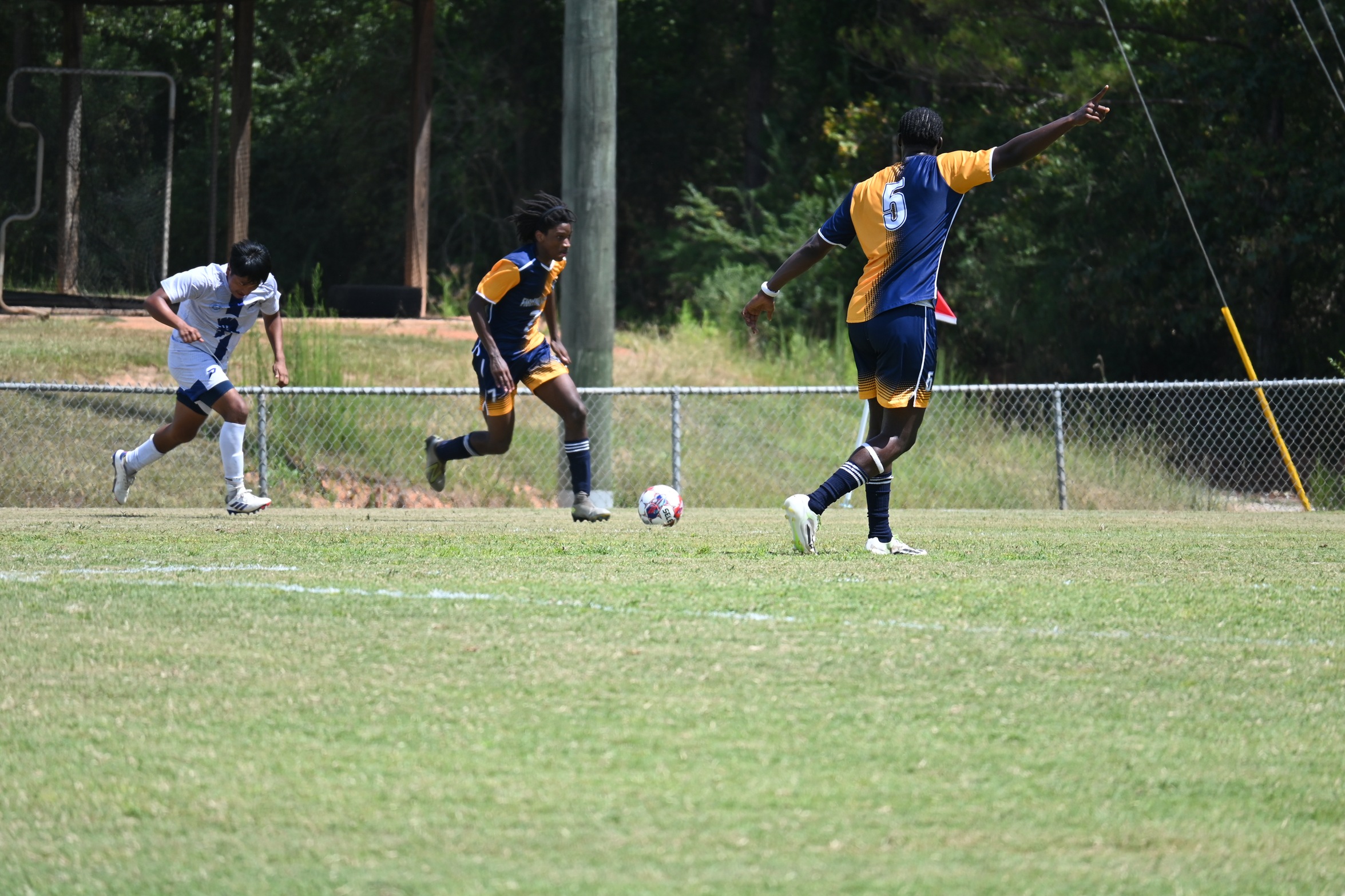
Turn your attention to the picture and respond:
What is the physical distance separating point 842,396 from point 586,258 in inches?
248

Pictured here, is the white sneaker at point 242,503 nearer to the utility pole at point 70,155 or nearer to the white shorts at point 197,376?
the white shorts at point 197,376

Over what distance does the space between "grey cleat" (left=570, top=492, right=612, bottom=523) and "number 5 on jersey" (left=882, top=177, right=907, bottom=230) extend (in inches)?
131

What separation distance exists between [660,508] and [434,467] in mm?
1724

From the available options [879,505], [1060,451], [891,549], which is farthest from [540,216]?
[1060,451]

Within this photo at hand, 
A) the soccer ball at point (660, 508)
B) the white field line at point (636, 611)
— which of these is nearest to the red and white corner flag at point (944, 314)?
the soccer ball at point (660, 508)

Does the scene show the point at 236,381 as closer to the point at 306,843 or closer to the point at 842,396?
the point at 842,396

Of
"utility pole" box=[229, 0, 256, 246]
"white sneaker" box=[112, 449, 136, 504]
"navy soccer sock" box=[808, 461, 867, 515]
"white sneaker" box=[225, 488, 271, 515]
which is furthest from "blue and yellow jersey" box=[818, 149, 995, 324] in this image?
"utility pole" box=[229, 0, 256, 246]

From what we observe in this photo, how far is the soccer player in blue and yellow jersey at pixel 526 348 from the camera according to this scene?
33.1ft

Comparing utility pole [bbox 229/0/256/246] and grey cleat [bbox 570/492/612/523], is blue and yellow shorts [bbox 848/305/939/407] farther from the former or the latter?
utility pole [bbox 229/0/256/246]

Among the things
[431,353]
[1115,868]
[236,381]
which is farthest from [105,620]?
[431,353]

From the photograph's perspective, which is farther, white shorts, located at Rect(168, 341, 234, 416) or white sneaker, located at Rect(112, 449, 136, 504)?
white sneaker, located at Rect(112, 449, 136, 504)

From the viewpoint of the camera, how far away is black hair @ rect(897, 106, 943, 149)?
7949mm

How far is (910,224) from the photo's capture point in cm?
806

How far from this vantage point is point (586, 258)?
14.9 metres
